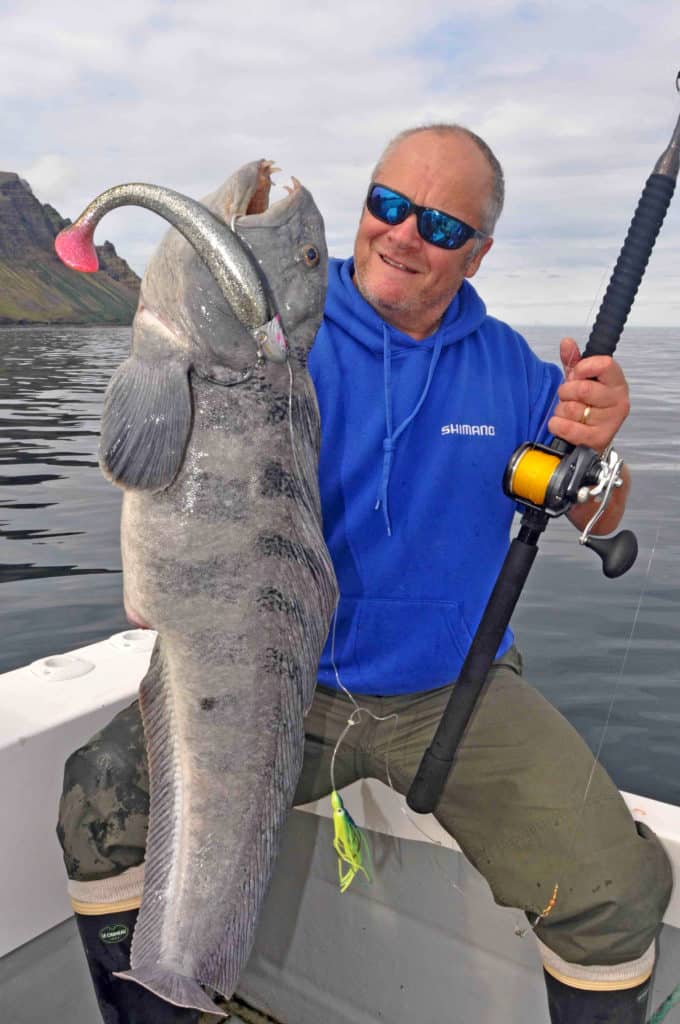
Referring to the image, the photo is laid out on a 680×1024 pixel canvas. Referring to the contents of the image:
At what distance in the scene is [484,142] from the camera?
11.2 feet

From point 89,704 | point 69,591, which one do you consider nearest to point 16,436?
point 69,591

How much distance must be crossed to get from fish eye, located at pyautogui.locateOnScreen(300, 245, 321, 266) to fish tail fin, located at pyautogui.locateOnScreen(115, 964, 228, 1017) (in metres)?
1.81

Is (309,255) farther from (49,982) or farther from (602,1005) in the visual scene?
(49,982)

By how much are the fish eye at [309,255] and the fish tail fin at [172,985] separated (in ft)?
5.92

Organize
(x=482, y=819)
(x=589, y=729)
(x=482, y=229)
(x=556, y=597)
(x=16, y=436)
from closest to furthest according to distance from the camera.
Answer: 1. (x=482, y=819)
2. (x=482, y=229)
3. (x=589, y=729)
4. (x=556, y=597)
5. (x=16, y=436)

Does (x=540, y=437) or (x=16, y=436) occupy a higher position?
(x=540, y=437)

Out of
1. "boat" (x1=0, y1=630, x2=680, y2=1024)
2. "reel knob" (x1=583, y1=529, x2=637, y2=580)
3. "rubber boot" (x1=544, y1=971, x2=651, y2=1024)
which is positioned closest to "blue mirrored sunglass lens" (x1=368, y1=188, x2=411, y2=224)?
"reel knob" (x1=583, y1=529, x2=637, y2=580)

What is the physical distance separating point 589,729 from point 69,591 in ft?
17.6

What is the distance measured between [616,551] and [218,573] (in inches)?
56.1

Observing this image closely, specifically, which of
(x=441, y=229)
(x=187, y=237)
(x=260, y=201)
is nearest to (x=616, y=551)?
(x=441, y=229)

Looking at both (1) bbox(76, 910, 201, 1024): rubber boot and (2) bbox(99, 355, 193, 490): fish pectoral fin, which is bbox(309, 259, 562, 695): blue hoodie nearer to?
(1) bbox(76, 910, 201, 1024): rubber boot

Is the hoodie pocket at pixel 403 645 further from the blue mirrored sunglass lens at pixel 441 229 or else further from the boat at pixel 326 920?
the blue mirrored sunglass lens at pixel 441 229

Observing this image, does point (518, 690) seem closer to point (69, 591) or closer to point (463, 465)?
point (463, 465)

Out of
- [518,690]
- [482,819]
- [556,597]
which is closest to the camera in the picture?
[482,819]
